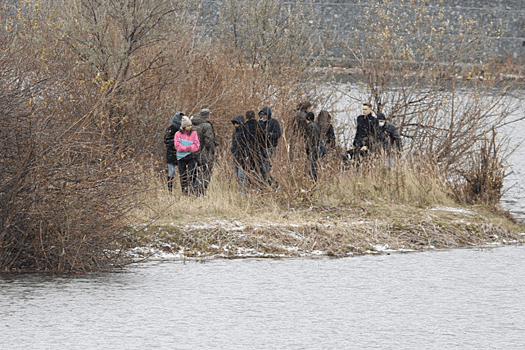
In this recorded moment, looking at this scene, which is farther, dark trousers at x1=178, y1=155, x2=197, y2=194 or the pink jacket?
dark trousers at x1=178, y1=155, x2=197, y2=194

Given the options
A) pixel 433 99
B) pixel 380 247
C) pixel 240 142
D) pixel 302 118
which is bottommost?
pixel 380 247

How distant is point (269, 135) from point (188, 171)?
1410 mm

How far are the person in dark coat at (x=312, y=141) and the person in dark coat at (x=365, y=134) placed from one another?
3.87 ft

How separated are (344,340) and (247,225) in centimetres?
539

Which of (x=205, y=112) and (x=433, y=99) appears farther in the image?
(x=433, y=99)

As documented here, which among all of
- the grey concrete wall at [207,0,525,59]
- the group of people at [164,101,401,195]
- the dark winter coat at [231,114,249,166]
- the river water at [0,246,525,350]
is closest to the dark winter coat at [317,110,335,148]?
the group of people at [164,101,401,195]

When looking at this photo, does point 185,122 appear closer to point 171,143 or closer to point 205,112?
point 205,112

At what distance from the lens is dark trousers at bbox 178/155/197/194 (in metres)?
16.9

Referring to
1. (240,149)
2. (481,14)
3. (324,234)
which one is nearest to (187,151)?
(240,149)

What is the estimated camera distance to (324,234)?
48.5 feet

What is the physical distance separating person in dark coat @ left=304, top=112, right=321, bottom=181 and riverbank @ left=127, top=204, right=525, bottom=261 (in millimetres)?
1514

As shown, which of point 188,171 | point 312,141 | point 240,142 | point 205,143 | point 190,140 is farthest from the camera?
point 312,141

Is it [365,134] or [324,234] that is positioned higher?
[365,134]

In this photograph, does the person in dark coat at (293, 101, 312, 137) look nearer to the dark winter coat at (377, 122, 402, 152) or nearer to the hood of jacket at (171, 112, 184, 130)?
the dark winter coat at (377, 122, 402, 152)
